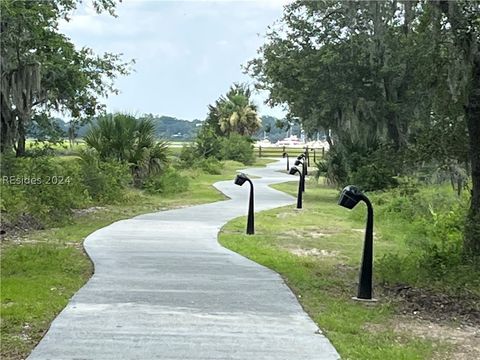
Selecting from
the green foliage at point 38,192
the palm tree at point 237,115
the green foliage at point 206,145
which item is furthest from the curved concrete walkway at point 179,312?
the palm tree at point 237,115

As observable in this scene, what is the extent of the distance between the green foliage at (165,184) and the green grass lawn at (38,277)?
764 cm

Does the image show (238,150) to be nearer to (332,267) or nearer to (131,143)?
(131,143)

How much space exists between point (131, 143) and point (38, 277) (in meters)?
15.6

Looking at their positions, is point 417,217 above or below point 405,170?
below

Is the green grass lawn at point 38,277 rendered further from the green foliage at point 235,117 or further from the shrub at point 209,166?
the green foliage at point 235,117

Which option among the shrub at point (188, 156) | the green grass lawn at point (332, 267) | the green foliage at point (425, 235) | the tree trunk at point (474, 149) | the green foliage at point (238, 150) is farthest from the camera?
the green foliage at point (238, 150)

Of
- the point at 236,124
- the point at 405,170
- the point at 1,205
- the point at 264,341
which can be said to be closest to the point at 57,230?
the point at 1,205

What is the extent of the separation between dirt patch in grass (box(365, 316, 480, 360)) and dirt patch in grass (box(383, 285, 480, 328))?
22 cm

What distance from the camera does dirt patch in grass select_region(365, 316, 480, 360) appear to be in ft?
17.3

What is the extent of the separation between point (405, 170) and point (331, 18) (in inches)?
536

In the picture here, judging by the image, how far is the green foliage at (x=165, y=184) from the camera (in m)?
24.1

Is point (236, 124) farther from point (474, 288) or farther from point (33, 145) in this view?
point (474, 288)

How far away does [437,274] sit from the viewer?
8.53 m

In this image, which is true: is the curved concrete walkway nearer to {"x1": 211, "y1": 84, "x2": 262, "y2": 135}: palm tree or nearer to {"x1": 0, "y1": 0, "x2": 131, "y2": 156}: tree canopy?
{"x1": 0, "y1": 0, "x2": 131, "y2": 156}: tree canopy
